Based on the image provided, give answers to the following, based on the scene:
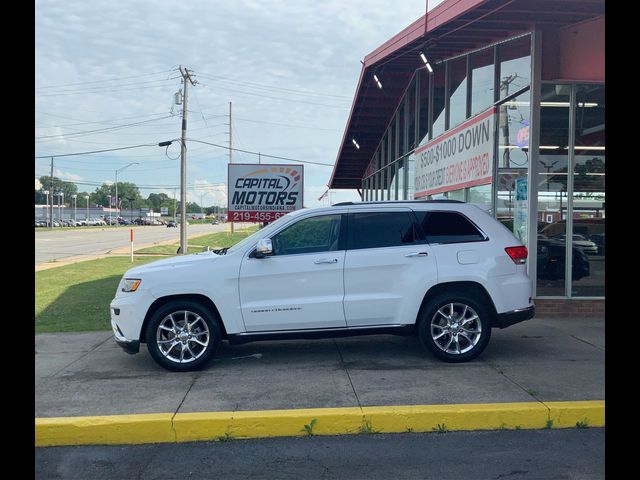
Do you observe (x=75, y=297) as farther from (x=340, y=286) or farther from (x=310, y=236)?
(x=340, y=286)

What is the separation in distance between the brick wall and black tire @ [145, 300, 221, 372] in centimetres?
560

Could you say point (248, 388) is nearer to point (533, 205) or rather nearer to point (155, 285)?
point (155, 285)

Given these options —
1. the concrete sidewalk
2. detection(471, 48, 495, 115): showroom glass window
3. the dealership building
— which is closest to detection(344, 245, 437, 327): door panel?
the concrete sidewalk

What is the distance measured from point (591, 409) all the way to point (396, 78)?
462 inches

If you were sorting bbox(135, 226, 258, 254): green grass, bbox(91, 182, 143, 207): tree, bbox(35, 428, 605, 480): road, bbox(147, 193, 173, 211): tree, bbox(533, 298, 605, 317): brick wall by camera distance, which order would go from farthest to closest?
1. bbox(147, 193, 173, 211): tree
2. bbox(91, 182, 143, 207): tree
3. bbox(135, 226, 258, 254): green grass
4. bbox(533, 298, 605, 317): brick wall
5. bbox(35, 428, 605, 480): road

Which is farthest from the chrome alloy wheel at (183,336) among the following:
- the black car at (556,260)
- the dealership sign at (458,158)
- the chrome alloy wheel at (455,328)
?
the dealership sign at (458,158)

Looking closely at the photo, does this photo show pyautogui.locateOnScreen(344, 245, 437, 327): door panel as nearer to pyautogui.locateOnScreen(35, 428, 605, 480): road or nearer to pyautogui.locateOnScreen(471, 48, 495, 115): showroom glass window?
pyautogui.locateOnScreen(35, 428, 605, 480): road

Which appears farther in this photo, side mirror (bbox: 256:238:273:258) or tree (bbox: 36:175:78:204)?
tree (bbox: 36:175:78:204)

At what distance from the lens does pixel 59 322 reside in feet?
32.4

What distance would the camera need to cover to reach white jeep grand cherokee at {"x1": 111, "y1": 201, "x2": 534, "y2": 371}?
21.4 ft

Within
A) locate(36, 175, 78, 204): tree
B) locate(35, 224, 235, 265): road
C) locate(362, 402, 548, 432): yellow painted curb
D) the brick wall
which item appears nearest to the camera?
locate(362, 402, 548, 432): yellow painted curb

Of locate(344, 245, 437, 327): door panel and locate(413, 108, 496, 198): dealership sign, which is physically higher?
locate(413, 108, 496, 198): dealership sign

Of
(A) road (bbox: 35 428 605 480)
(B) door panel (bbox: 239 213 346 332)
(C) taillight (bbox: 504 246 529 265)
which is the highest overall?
(C) taillight (bbox: 504 246 529 265)
